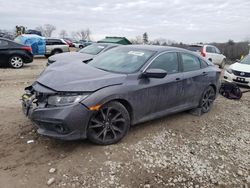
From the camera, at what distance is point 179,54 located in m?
5.23

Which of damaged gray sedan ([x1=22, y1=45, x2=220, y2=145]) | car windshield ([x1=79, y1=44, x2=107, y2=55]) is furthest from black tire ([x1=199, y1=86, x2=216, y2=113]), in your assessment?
car windshield ([x1=79, y1=44, x2=107, y2=55])

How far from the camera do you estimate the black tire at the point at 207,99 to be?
19.3 ft

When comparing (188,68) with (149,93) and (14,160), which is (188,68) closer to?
(149,93)

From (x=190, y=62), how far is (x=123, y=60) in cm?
162

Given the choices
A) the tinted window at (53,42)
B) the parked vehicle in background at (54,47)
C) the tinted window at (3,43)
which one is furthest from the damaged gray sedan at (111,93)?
the tinted window at (53,42)

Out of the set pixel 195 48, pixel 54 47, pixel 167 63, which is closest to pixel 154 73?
pixel 167 63

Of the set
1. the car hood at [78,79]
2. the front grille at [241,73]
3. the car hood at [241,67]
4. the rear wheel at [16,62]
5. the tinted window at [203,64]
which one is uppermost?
the tinted window at [203,64]

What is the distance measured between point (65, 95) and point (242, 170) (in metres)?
2.83

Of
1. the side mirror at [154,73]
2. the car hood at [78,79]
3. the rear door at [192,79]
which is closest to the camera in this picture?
the car hood at [78,79]

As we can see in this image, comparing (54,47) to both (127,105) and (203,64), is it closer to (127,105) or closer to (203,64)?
(203,64)

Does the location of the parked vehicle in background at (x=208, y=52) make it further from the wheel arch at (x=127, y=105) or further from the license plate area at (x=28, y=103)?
the license plate area at (x=28, y=103)

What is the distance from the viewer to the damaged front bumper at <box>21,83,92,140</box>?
3.51 m

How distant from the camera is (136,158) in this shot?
3.80 metres

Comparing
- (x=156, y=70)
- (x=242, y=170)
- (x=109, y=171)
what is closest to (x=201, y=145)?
(x=242, y=170)
